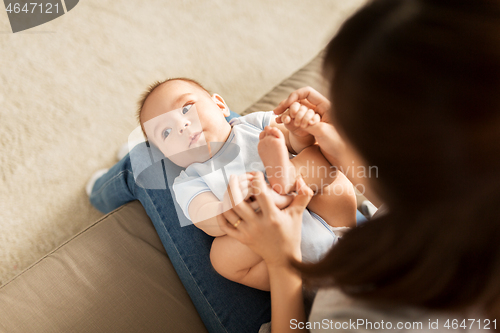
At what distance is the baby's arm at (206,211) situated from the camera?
71cm

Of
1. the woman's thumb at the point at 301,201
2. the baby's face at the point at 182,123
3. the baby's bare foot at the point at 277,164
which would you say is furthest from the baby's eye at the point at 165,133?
the woman's thumb at the point at 301,201

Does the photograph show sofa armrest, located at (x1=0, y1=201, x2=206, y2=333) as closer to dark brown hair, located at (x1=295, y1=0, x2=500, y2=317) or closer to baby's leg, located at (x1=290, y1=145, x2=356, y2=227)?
baby's leg, located at (x1=290, y1=145, x2=356, y2=227)

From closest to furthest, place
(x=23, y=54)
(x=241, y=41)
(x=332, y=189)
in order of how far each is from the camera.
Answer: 1. (x=332, y=189)
2. (x=23, y=54)
3. (x=241, y=41)

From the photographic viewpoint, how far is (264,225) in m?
0.60

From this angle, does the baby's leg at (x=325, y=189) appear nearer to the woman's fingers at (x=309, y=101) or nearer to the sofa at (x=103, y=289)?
the woman's fingers at (x=309, y=101)

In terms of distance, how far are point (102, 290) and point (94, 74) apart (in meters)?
1.09

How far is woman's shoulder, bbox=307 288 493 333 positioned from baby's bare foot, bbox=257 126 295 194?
23 centimetres

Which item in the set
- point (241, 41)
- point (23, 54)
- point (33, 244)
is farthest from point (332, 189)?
point (23, 54)

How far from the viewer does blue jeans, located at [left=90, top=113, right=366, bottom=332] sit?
79cm

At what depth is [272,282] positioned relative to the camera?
0.62 metres

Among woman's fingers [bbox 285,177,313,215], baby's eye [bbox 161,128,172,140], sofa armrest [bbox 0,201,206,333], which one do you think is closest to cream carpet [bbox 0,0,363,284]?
sofa armrest [bbox 0,201,206,333]

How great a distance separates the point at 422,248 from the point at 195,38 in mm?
1609

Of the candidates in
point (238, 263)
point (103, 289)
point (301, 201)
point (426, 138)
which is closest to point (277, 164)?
point (301, 201)

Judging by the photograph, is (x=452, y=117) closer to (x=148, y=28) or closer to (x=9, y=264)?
(x=9, y=264)
